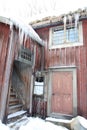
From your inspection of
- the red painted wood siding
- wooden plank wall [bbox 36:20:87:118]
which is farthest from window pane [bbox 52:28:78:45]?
the red painted wood siding

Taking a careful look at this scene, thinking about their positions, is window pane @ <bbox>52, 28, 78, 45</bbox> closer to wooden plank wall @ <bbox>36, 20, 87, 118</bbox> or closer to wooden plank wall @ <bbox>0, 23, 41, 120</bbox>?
wooden plank wall @ <bbox>36, 20, 87, 118</bbox>

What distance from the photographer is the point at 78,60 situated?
544 centimetres

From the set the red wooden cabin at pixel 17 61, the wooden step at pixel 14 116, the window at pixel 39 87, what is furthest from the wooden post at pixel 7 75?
the window at pixel 39 87

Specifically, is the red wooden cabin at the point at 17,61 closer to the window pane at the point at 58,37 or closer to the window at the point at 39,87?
the window at the point at 39,87

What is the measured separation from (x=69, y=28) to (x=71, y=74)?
2.06 m

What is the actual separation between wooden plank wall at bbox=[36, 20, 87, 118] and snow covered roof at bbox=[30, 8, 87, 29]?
36cm

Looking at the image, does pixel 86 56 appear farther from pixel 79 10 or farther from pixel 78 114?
pixel 78 114

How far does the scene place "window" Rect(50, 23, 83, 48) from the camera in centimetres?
571

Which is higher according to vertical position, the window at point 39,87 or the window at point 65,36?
the window at point 65,36

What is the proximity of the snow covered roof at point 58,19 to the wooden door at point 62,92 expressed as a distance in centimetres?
215

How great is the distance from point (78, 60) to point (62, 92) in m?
1.40

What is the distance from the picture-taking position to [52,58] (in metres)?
5.93

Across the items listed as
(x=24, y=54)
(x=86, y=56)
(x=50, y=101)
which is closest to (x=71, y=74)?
(x=86, y=56)

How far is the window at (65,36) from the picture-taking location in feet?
18.7
